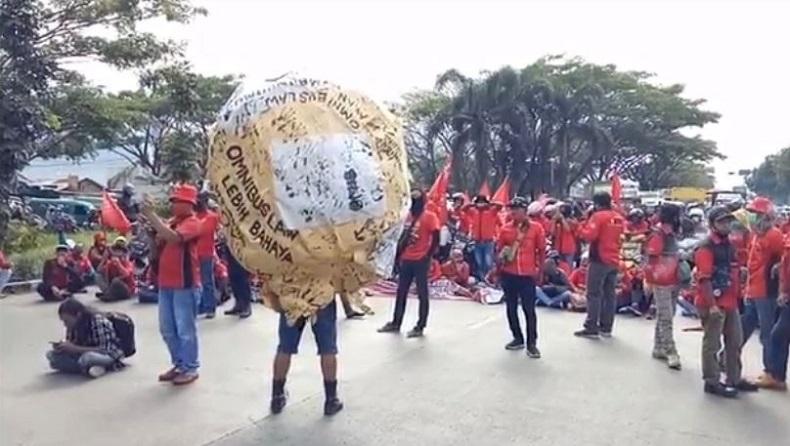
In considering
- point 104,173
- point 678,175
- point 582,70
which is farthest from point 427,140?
point 104,173

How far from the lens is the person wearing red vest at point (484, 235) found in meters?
14.2

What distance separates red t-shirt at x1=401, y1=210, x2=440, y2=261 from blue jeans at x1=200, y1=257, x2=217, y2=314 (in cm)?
272

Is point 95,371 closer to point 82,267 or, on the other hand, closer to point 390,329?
point 390,329

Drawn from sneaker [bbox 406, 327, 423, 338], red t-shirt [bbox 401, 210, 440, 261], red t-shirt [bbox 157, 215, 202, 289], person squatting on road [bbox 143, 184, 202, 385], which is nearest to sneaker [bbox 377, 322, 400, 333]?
sneaker [bbox 406, 327, 423, 338]

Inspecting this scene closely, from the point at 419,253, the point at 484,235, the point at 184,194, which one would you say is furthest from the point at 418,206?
the point at 484,235

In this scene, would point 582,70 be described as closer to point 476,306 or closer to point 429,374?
point 476,306

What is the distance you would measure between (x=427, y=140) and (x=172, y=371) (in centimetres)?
3040

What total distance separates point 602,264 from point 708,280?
95.3 inches

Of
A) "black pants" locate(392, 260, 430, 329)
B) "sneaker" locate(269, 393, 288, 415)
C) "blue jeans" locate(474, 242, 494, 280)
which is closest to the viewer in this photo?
"sneaker" locate(269, 393, 288, 415)

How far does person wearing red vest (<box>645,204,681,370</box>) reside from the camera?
24.9 ft

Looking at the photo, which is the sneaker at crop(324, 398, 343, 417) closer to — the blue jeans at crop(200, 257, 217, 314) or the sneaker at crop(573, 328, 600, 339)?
the sneaker at crop(573, 328, 600, 339)

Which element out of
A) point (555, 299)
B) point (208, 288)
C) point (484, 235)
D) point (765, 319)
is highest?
point (484, 235)

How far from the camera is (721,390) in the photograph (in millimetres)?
6582

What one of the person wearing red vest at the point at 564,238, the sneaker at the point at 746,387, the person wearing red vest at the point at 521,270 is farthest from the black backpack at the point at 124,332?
the person wearing red vest at the point at 564,238
